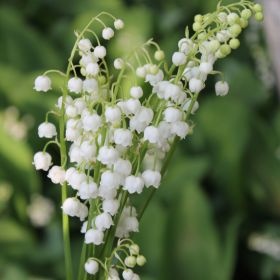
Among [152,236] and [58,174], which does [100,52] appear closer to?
[58,174]

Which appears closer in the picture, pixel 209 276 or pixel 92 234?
pixel 92 234

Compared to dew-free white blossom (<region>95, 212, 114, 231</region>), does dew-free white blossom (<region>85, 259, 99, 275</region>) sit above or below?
below

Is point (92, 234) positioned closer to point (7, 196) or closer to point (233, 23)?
point (233, 23)

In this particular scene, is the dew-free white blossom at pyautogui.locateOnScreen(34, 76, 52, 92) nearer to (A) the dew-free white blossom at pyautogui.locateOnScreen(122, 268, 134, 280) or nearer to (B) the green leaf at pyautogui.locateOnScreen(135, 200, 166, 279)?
(A) the dew-free white blossom at pyautogui.locateOnScreen(122, 268, 134, 280)

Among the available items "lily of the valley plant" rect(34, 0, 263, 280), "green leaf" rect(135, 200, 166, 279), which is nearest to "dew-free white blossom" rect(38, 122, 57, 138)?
"lily of the valley plant" rect(34, 0, 263, 280)

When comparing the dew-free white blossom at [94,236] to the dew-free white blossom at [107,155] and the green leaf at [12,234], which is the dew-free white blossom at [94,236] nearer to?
the dew-free white blossom at [107,155]

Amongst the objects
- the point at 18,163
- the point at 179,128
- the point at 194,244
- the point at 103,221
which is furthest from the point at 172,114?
the point at 18,163

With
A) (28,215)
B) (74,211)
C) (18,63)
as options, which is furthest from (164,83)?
(18,63)

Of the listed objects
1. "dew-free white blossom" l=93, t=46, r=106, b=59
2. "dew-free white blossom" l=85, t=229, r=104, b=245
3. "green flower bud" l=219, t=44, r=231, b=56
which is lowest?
"dew-free white blossom" l=85, t=229, r=104, b=245
